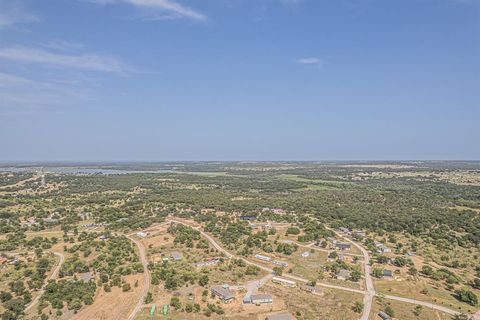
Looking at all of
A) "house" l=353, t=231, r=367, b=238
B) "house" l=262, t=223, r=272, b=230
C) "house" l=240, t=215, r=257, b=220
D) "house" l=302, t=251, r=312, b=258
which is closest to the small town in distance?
"house" l=353, t=231, r=367, b=238

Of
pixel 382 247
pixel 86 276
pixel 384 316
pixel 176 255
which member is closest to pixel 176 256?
pixel 176 255

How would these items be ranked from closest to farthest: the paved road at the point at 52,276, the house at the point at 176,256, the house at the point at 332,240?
the paved road at the point at 52,276 → the house at the point at 176,256 → the house at the point at 332,240

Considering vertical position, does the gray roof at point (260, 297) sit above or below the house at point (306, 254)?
below

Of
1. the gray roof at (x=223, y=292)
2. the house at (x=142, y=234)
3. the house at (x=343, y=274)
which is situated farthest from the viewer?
the house at (x=142, y=234)

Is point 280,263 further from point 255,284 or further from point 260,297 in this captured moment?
point 260,297

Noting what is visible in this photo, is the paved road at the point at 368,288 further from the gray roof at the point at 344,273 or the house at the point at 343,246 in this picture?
the gray roof at the point at 344,273

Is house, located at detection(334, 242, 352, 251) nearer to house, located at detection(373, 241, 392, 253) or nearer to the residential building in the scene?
house, located at detection(373, 241, 392, 253)

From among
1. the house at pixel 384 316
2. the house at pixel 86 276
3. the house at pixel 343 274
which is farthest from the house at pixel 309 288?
the house at pixel 86 276
